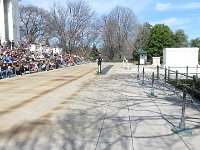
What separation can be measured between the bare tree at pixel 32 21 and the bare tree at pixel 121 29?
18.4 meters

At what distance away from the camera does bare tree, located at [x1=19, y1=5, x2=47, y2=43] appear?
97.3 m

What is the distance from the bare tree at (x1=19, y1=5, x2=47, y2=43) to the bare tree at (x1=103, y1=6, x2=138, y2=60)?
1844 cm

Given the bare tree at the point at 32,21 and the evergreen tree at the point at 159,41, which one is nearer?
the evergreen tree at the point at 159,41

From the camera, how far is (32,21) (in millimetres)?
97938

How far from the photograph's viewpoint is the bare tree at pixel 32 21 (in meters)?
97.3

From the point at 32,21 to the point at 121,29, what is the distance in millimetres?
25846

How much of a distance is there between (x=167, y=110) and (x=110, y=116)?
2116 millimetres

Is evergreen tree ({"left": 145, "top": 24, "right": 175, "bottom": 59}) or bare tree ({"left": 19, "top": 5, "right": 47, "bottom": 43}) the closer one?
evergreen tree ({"left": 145, "top": 24, "right": 175, "bottom": 59})

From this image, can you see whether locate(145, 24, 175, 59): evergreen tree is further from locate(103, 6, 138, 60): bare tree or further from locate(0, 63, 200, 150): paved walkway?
locate(0, 63, 200, 150): paved walkway

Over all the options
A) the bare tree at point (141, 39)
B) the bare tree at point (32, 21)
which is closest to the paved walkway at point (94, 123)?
the bare tree at point (141, 39)

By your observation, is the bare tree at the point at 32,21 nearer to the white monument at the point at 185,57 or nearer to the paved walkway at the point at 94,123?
the white monument at the point at 185,57

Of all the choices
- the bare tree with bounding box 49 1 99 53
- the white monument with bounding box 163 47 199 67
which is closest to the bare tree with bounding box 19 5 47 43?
the bare tree with bounding box 49 1 99 53

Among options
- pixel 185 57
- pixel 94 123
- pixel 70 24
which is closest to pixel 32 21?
pixel 70 24

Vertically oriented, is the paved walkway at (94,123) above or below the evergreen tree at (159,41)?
below
